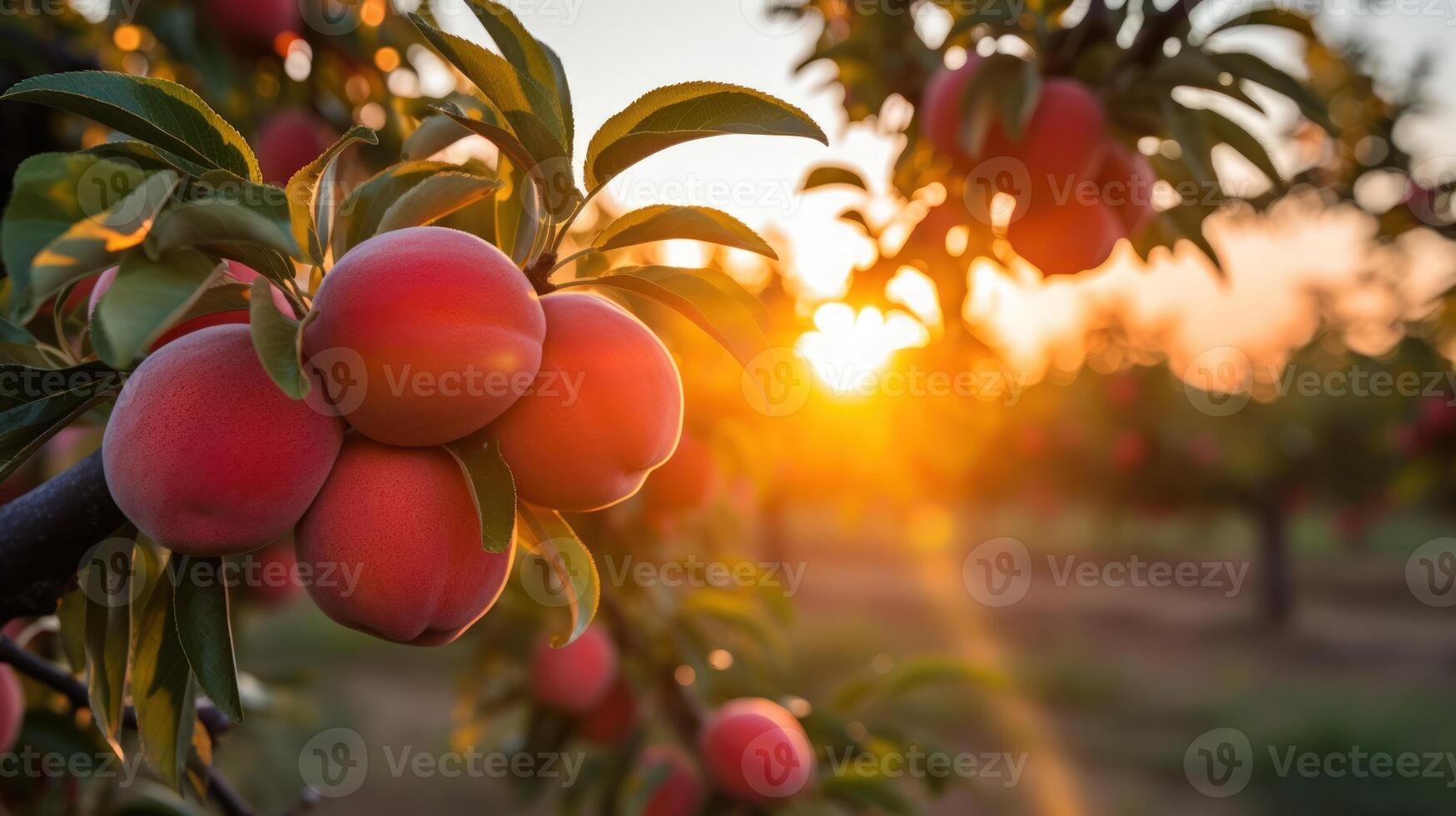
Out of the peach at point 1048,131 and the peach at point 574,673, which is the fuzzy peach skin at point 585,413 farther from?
the peach at point 574,673

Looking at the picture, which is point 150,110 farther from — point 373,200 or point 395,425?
point 395,425

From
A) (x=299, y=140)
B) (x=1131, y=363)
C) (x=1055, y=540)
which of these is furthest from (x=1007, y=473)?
(x=299, y=140)

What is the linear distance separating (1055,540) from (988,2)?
18.6 meters

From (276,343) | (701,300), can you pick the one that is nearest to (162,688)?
(276,343)

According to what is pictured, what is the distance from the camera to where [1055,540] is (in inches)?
731

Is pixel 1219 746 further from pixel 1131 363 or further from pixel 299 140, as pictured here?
pixel 299 140

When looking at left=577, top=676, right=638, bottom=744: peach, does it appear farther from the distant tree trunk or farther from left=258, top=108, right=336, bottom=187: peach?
the distant tree trunk

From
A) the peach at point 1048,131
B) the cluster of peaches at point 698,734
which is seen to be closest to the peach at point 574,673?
the cluster of peaches at point 698,734

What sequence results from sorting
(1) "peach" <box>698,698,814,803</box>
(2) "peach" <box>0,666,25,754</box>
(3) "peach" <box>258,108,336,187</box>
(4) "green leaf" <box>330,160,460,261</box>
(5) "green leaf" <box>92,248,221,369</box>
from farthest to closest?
(3) "peach" <box>258,108,336,187</box>
(1) "peach" <box>698,698,814,803</box>
(2) "peach" <box>0,666,25,754</box>
(4) "green leaf" <box>330,160,460,261</box>
(5) "green leaf" <box>92,248,221,369</box>

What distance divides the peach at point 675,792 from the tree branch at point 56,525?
3.80ft

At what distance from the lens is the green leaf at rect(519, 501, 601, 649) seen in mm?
669

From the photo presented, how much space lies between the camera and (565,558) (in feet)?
2.25

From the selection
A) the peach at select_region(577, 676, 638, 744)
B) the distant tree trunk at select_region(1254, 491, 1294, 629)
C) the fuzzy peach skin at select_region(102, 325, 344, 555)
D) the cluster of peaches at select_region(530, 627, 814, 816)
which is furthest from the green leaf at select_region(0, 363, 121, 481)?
the distant tree trunk at select_region(1254, 491, 1294, 629)

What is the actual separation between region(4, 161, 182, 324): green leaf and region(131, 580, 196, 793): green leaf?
1.03ft
